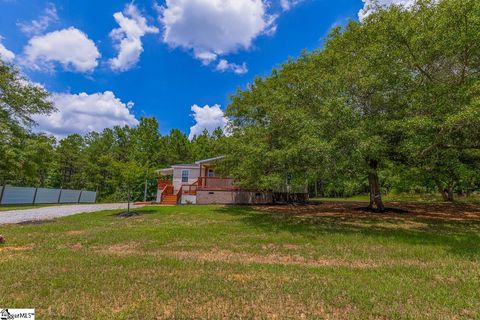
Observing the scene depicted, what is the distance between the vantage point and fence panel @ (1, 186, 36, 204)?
22219mm

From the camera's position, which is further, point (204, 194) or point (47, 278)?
point (204, 194)

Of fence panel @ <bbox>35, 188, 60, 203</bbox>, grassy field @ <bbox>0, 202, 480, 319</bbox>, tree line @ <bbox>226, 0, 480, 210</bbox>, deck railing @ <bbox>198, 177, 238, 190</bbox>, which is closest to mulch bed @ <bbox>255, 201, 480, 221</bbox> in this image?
tree line @ <bbox>226, 0, 480, 210</bbox>

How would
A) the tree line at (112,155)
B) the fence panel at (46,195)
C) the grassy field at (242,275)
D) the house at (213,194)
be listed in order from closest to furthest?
the grassy field at (242,275), the house at (213,194), the fence panel at (46,195), the tree line at (112,155)

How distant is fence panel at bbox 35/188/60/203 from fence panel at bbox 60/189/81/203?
81cm

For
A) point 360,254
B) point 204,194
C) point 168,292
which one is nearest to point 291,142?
point 360,254

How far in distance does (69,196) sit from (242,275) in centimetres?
3105

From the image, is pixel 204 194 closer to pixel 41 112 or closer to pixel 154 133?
pixel 41 112

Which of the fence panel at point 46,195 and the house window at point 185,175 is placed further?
the house window at point 185,175

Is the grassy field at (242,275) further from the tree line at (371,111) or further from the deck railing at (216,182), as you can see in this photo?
the deck railing at (216,182)

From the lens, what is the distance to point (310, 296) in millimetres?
4180

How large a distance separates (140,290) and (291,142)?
8.69 metres

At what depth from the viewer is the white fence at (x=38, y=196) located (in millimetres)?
22328

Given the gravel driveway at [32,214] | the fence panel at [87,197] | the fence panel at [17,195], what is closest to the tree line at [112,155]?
the fence panel at [87,197]

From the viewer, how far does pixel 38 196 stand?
2550 centimetres
